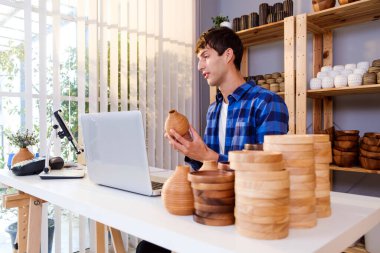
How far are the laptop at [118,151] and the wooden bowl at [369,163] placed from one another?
1460 mm

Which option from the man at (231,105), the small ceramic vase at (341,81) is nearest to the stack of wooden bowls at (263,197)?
the man at (231,105)

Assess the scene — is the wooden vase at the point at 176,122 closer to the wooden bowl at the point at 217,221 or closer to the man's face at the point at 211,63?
the wooden bowl at the point at 217,221

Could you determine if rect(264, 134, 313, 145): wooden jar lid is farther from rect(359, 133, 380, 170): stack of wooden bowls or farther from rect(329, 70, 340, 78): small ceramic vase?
rect(329, 70, 340, 78): small ceramic vase

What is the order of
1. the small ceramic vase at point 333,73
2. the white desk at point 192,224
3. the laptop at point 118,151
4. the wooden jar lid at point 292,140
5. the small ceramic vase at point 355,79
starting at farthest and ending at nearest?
the small ceramic vase at point 333,73, the small ceramic vase at point 355,79, the laptop at point 118,151, the wooden jar lid at point 292,140, the white desk at point 192,224

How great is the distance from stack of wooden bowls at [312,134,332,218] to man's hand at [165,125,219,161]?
42 cm

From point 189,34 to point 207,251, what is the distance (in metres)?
2.70

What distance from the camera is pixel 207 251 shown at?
0.57 m

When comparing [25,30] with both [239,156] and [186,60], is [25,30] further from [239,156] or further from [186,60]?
[239,156]

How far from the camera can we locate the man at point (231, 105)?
1476 millimetres

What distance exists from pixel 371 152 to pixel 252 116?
893mm

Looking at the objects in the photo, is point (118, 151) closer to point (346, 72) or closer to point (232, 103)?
point (232, 103)

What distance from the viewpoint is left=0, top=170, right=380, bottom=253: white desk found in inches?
22.5

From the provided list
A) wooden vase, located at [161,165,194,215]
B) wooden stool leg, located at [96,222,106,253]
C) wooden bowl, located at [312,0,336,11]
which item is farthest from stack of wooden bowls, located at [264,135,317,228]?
wooden bowl, located at [312,0,336,11]

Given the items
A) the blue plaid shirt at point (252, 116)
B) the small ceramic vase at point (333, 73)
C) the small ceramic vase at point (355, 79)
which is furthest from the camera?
the small ceramic vase at point (333, 73)
